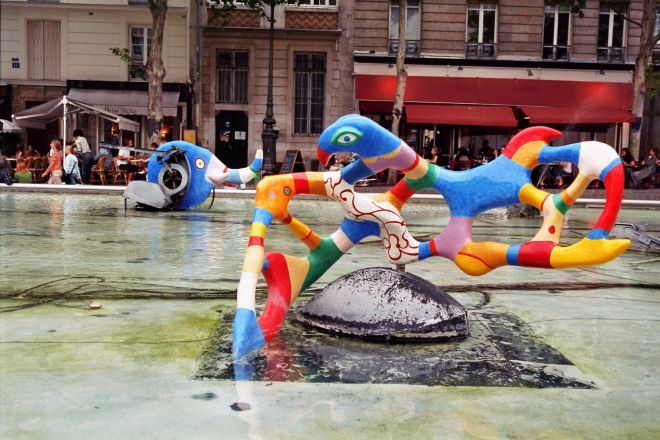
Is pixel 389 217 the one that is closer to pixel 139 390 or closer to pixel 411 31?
pixel 139 390

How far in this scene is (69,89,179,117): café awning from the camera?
2848 centimetres

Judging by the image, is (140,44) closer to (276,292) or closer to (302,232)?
(302,232)

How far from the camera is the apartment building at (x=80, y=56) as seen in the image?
29141 millimetres

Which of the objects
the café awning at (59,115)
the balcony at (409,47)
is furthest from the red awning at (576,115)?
the café awning at (59,115)

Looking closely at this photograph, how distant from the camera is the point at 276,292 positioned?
477 cm

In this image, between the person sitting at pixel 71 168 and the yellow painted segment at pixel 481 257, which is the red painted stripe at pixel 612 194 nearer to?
the yellow painted segment at pixel 481 257

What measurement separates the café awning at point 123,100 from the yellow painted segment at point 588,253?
1011 inches

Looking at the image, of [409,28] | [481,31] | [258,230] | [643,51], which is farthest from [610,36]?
[258,230]

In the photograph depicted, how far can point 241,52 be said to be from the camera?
29.2 m

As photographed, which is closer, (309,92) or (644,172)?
(644,172)

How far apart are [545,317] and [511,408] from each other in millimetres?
2191

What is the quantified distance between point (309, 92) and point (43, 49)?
1040cm

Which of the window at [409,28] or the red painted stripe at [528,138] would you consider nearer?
the red painted stripe at [528,138]

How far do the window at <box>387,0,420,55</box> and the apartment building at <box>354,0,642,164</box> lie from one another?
38mm
